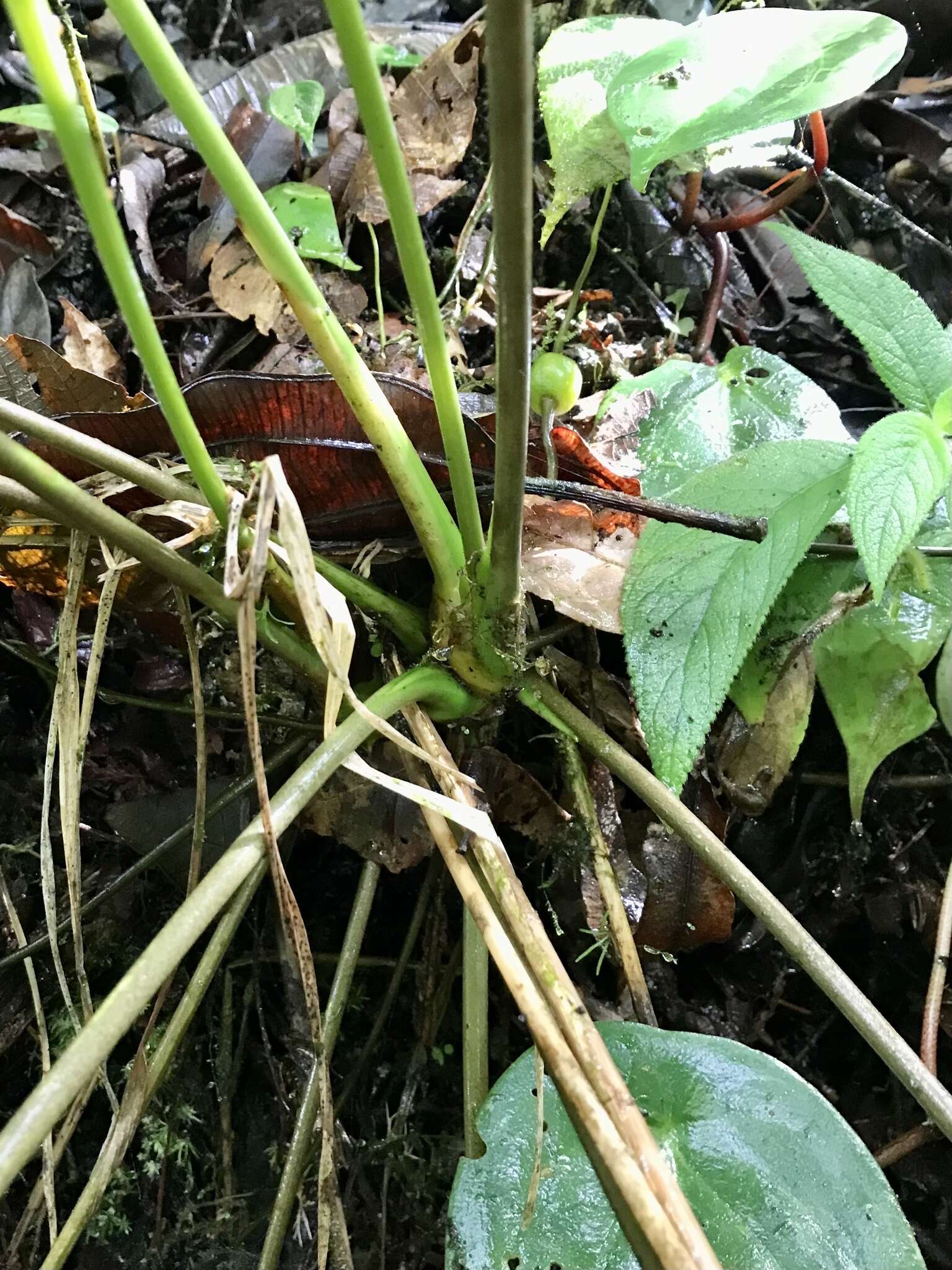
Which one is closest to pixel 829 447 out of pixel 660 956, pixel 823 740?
pixel 823 740

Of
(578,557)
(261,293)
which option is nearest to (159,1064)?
(578,557)

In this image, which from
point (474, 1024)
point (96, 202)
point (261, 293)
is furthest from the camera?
point (261, 293)

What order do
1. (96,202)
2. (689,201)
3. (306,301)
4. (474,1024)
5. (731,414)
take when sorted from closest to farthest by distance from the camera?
(96,202)
(306,301)
(474,1024)
(731,414)
(689,201)

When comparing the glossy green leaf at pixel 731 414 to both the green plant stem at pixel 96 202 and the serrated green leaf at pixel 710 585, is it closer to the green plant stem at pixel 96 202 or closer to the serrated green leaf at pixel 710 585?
the serrated green leaf at pixel 710 585

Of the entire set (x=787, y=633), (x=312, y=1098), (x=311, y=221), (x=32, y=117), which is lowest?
(x=312, y=1098)

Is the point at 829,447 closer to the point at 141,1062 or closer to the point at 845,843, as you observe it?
the point at 845,843

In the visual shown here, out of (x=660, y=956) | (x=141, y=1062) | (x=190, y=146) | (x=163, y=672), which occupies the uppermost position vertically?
(x=190, y=146)

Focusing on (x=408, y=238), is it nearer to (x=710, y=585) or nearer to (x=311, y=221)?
(x=710, y=585)
